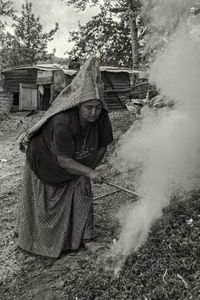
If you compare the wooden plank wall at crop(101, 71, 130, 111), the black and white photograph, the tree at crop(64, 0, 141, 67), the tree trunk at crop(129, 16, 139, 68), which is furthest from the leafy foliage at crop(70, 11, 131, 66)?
the black and white photograph

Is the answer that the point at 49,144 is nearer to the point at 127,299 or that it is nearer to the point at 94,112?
the point at 94,112

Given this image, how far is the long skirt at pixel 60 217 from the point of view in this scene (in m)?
3.81

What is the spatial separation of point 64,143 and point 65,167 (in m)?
0.24

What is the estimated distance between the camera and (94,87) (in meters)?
3.27

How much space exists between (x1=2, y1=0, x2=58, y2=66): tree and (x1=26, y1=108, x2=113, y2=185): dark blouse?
30.1 m

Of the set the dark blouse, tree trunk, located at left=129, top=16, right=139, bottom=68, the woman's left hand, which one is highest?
tree trunk, located at left=129, top=16, right=139, bottom=68

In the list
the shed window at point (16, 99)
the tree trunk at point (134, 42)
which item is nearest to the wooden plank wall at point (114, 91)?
the tree trunk at point (134, 42)

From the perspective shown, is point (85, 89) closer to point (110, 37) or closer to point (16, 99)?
point (16, 99)

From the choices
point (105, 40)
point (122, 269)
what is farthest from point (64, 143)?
point (105, 40)

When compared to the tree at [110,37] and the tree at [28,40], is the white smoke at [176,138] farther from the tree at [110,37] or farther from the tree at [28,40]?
the tree at [28,40]

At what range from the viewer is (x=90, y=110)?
3307 mm

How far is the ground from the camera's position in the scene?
2.88 m

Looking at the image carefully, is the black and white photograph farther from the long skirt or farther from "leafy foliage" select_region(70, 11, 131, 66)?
"leafy foliage" select_region(70, 11, 131, 66)

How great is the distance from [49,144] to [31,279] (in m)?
1.29
